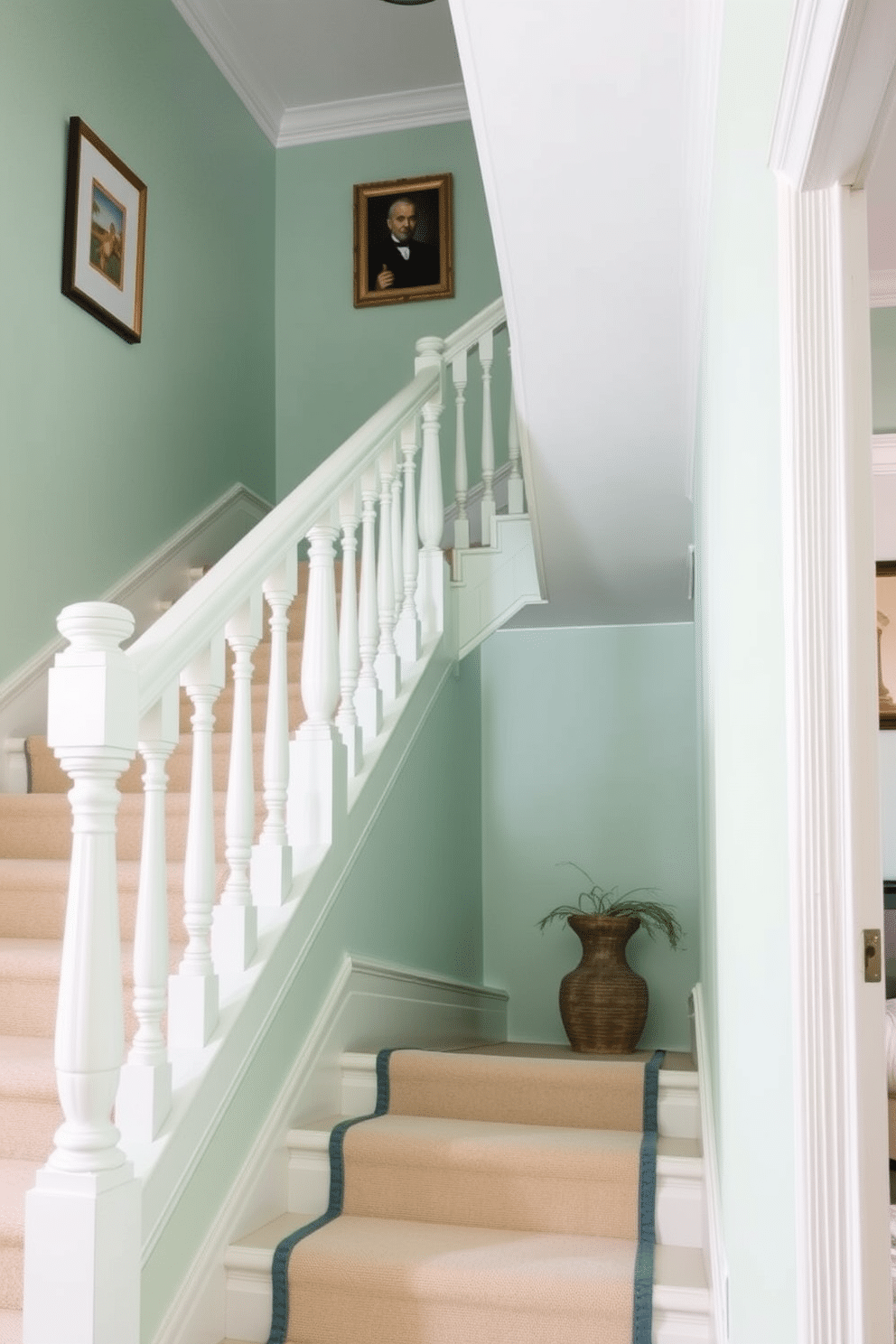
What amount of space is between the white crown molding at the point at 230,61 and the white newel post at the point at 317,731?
307 cm

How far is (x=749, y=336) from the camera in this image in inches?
50.0

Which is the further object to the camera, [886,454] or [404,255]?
[404,255]

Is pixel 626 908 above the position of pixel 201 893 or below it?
below

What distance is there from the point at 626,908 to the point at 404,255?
3.00 m

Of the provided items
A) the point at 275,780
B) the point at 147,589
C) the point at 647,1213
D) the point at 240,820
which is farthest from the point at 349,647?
the point at 147,589

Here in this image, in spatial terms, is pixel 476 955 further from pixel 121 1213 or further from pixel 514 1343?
pixel 121 1213

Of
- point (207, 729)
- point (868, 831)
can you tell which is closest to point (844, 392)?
point (868, 831)

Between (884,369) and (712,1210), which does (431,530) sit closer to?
(884,369)

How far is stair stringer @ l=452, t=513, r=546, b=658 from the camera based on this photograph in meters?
4.02

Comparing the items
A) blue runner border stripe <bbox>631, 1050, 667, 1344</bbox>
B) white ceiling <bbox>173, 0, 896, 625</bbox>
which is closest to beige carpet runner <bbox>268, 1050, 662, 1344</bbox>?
blue runner border stripe <bbox>631, 1050, 667, 1344</bbox>

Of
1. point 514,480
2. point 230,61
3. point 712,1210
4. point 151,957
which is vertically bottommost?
point 712,1210

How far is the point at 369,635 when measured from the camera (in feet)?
10.2

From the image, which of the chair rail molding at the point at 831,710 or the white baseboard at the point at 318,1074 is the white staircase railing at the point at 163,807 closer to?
the white baseboard at the point at 318,1074

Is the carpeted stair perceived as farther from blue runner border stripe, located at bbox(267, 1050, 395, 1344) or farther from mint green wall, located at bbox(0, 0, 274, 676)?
mint green wall, located at bbox(0, 0, 274, 676)
